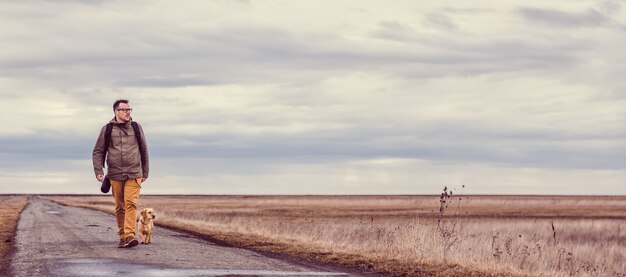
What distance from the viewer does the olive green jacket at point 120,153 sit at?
14539 mm

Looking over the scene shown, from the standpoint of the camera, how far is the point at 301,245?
57.9ft

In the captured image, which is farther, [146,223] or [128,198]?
[146,223]

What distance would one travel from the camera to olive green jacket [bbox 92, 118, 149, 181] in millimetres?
14539

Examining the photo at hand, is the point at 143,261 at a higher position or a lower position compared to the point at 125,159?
lower

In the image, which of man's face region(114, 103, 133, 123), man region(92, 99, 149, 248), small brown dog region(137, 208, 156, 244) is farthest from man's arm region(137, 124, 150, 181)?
small brown dog region(137, 208, 156, 244)

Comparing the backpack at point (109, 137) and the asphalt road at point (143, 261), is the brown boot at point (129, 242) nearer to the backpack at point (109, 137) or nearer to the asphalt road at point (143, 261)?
the asphalt road at point (143, 261)

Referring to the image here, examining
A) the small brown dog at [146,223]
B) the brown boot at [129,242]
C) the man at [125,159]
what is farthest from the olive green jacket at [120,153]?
the small brown dog at [146,223]

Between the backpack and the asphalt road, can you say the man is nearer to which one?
the backpack

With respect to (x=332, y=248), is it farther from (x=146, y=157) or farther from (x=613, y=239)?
(x=613, y=239)

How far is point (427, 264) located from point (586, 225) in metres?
29.2

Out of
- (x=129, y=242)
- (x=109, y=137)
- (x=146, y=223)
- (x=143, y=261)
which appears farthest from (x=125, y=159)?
(x=143, y=261)

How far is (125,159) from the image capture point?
14633 millimetres

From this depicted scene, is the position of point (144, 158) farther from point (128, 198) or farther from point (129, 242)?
point (129, 242)

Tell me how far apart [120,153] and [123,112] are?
2.52 feet
